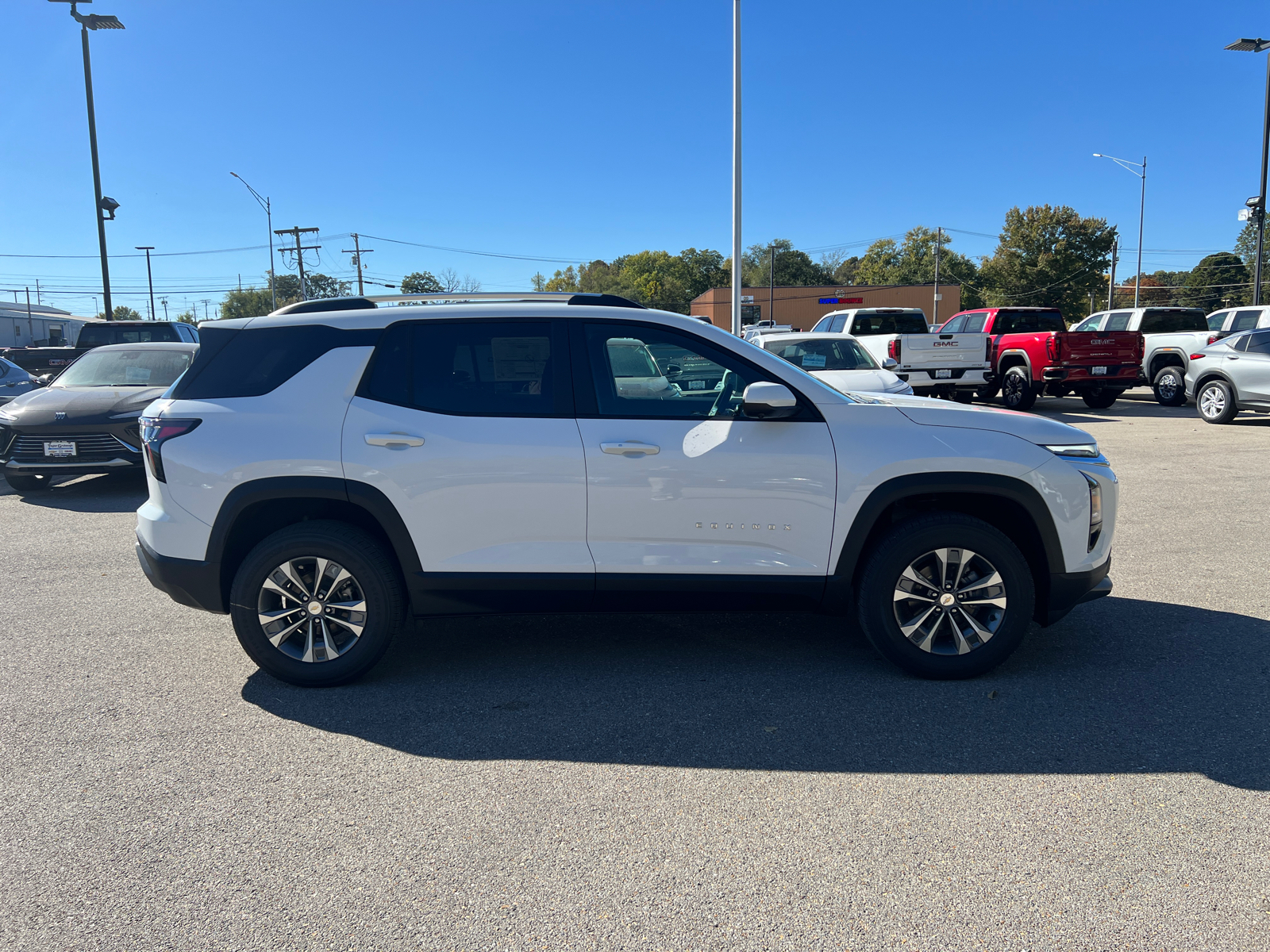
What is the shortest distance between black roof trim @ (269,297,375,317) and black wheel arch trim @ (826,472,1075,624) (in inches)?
105

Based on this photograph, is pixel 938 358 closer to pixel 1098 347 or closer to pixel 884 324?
pixel 884 324

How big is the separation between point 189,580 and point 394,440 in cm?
121

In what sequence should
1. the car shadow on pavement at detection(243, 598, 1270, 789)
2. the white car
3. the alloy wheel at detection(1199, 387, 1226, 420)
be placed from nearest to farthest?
the car shadow on pavement at detection(243, 598, 1270, 789), the white car, the alloy wheel at detection(1199, 387, 1226, 420)

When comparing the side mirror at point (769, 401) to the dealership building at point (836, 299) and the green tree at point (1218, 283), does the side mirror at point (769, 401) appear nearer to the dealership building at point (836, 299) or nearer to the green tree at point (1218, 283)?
the dealership building at point (836, 299)

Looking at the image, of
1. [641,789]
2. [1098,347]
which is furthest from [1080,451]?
[1098,347]

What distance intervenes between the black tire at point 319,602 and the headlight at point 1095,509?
3.31 metres

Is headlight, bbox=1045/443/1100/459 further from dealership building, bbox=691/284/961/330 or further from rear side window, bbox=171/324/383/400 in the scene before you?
dealership building, bbox=691/284/961/330

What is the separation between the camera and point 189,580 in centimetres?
429

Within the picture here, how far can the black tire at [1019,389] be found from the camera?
59.1 feet

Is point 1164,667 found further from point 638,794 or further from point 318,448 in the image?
point 318,448

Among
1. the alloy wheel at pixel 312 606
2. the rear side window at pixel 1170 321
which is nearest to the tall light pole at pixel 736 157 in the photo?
the rear side window at pixel 1170 321

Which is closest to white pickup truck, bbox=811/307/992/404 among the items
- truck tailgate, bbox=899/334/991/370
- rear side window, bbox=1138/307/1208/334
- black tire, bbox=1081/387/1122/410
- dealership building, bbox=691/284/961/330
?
truck tailgate, bbox=899/334/991/370

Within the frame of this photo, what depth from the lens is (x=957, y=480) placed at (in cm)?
418

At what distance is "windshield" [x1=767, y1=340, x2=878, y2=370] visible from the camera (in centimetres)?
1338
